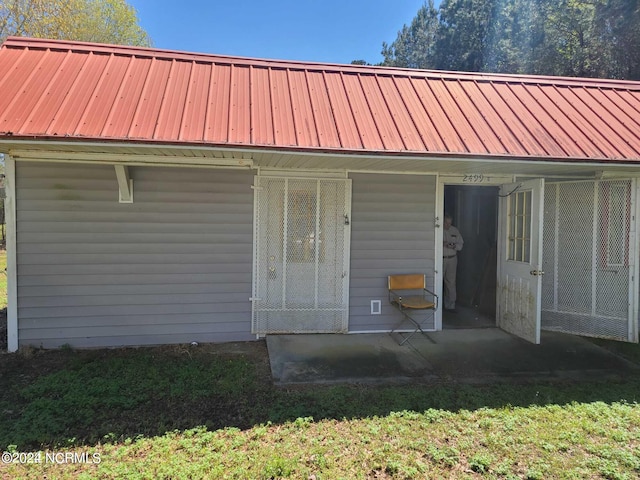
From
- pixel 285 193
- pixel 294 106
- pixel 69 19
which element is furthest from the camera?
pixel 69 19

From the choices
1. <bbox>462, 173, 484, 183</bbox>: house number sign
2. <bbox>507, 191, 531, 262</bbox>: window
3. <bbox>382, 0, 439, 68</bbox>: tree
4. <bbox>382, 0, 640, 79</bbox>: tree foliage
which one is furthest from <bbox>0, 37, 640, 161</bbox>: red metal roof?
<bbox>382, 0, 439, 68</bbox>: tree

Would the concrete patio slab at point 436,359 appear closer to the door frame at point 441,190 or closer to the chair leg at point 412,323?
the chair leg at point 412,323

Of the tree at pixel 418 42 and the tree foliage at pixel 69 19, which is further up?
the tree at pixel 418 42

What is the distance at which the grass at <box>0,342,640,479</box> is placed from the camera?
2660 mm

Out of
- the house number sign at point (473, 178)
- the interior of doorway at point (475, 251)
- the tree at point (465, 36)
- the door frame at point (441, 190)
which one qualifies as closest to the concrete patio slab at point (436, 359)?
the door frame at point (441, 190)

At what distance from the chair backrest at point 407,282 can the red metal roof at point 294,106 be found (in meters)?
1.84

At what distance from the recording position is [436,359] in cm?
461

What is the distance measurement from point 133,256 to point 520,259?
4859 mm

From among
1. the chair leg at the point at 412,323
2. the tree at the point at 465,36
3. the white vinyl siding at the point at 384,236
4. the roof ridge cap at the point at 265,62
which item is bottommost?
the chair leg at the point at 412,323

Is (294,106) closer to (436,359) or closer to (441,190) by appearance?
(441,190)

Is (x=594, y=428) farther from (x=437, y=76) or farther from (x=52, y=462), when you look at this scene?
(x=437, y=76)

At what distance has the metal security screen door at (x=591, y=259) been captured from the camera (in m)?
5.35

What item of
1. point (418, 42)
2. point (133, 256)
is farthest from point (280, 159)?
point (418, 42)

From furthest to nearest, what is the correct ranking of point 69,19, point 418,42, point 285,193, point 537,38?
point 418,42, point 537,38, point 69,19, point 285,193
